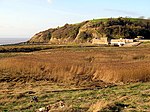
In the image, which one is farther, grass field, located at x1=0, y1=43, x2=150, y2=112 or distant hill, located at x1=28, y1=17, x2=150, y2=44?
distant hill, located at x1=28, y1=17, x2=150, y2=44

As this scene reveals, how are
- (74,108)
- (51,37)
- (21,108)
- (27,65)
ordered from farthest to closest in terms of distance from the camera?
(51,37)
(27,65)
(21,108)
(74,108)

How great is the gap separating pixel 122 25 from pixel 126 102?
138m

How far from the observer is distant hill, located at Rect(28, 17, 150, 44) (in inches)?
5404

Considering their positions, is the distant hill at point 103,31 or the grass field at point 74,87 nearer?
the grass field at point 74,87

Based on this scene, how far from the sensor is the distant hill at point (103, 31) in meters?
137

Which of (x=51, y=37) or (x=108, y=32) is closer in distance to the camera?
(x=108, y=32)

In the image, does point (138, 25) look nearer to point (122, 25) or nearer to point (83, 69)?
point (122, 25)

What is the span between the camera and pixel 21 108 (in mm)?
14797

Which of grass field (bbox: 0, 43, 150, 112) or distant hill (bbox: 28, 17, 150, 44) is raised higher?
distant hill (bbox: 28, 17, 150, 44)

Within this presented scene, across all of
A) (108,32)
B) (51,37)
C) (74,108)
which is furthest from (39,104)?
(51,37)

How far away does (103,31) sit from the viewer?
139 m

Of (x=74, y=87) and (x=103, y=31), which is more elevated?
(x=103, y=31)

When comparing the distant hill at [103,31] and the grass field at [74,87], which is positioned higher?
the distant hill at [103,31]

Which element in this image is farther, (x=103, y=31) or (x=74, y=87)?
(x=103, y=31)
